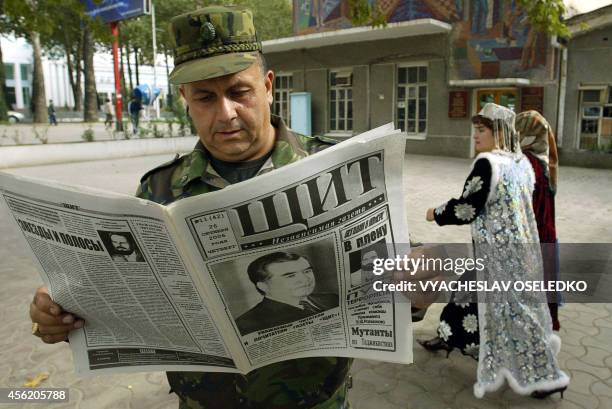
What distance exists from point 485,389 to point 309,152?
1.74m

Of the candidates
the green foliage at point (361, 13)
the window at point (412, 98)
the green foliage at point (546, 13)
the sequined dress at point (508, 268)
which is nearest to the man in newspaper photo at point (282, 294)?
the sequined dress at point (508, 268)

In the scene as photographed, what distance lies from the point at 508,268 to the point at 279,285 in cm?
180

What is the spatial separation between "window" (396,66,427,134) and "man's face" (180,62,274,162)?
13.0 m

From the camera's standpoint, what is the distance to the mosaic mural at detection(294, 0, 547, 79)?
11.6 metres

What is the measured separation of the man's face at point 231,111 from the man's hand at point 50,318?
511 mm

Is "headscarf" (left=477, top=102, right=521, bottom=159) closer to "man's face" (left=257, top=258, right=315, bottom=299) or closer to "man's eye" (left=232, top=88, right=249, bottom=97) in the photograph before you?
"man's eye" (left=232, top=88, right=249, bottom=97)

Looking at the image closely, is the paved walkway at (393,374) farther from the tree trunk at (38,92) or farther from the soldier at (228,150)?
the tree trunk at (38,92)

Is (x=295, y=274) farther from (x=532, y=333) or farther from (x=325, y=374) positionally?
(x=532, y=333)

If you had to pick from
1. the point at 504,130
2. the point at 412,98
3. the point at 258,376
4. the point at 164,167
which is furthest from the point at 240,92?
the point at 412,98

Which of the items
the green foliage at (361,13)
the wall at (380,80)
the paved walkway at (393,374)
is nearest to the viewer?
the paved walkway at (393,374)

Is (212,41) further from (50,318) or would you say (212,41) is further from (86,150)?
(86,150)

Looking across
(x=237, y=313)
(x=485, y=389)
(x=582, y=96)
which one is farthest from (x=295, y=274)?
(x=582, y=96)

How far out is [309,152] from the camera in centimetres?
132

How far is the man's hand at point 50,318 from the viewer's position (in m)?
1.15
